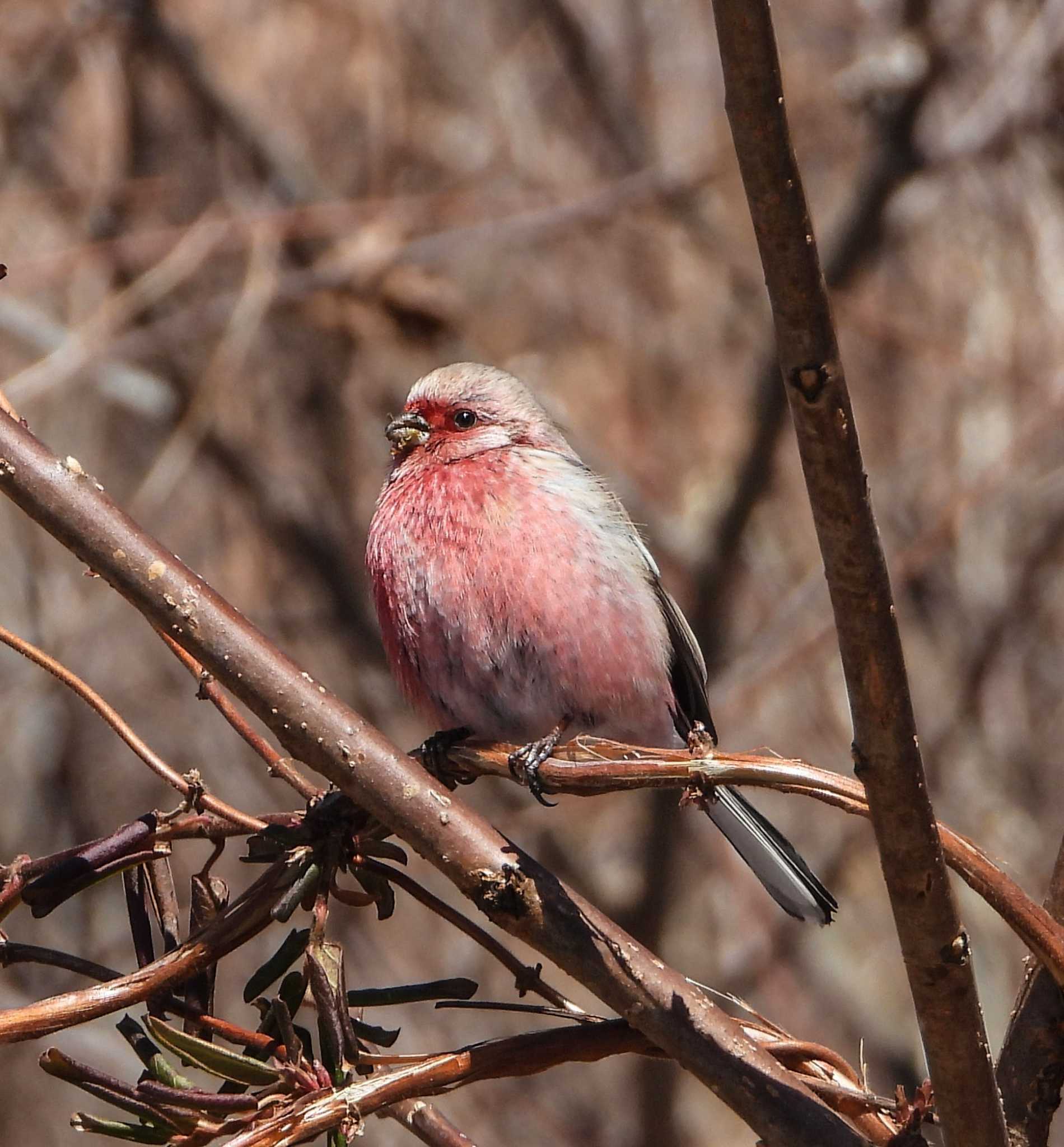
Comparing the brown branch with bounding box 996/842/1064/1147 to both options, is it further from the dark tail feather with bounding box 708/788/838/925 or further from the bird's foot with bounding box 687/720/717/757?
the dark tail feather with bounding box 708/788/838/925

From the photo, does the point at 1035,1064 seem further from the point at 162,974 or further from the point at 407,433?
the point at 407,433

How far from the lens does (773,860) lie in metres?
3.28

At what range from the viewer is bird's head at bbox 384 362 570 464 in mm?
3906

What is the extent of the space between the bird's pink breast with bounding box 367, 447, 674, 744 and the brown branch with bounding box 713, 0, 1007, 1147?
1.85m

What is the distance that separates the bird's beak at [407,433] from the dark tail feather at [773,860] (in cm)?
136

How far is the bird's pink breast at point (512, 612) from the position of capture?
328cm

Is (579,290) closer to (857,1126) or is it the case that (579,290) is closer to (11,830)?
(11,830)

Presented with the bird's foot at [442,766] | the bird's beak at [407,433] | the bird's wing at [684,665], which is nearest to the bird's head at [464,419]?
the bird's beak at [407,433]

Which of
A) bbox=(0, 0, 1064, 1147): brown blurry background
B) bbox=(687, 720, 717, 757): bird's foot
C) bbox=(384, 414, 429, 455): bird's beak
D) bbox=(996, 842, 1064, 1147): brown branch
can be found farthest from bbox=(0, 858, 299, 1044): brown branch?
bbox=(0, 0, 1064, 1147): brown blurry background

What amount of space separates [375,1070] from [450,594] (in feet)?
5.83

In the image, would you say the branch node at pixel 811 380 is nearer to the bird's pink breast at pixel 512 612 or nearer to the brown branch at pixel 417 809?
the brown branch at pixel 417 809

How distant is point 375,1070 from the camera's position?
1.62 metres

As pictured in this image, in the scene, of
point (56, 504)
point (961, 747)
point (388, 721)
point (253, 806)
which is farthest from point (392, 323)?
point (56, 504)

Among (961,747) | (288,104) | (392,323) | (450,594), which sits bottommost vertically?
(450,594)
